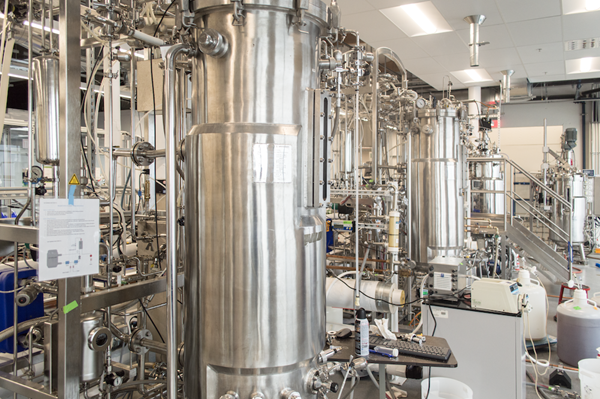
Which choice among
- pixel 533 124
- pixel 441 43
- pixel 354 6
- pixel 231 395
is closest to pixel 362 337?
pixel 231 395

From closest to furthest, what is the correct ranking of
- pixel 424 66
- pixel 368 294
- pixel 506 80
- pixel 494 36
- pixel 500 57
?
1. pixel 368 294
2. pixel 494 36
3. pixel 500 57
4. pixel 424 66
5. pixel 506 80

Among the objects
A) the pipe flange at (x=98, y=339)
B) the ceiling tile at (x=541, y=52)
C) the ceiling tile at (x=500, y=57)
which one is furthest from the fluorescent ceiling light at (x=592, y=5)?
the pipe flange at (x=98, y=339)

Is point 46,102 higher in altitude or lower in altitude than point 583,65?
lower

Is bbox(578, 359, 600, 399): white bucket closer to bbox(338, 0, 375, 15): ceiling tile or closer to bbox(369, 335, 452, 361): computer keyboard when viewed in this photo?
bbox(369, 335, 452, 361): computer keyboard

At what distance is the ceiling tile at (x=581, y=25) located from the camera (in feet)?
14.4

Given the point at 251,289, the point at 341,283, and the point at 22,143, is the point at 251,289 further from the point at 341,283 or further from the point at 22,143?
the point at 22,143

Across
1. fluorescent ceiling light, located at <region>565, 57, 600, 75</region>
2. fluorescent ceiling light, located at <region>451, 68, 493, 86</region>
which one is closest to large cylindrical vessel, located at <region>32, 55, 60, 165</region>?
fluorescent ceiling light, located at <region>451, 68, 493, 86</region>

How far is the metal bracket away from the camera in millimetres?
1200

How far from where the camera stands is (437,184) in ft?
13.4

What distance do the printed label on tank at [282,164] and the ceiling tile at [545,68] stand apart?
6.52 m

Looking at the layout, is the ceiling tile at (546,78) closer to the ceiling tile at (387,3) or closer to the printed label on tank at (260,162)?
the ceiling tile at (387,3)

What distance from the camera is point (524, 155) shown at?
9.04 m

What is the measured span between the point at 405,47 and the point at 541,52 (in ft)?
6.61

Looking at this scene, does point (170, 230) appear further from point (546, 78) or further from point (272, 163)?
point (546, 78)
